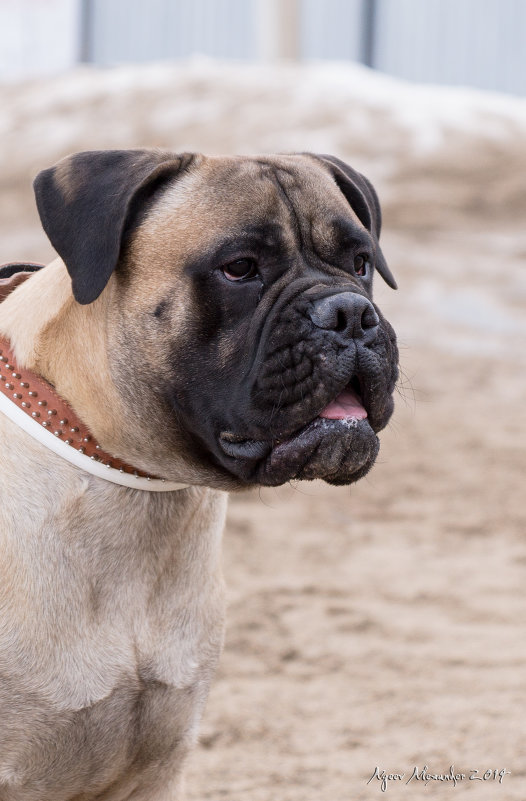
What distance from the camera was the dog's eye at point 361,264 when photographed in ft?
7.92

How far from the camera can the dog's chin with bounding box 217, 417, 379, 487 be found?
2068mm

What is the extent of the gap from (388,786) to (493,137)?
6.64m

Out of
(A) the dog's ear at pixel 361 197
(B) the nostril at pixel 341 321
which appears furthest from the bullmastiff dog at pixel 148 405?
(A) the dog's ear at pixel 361 197

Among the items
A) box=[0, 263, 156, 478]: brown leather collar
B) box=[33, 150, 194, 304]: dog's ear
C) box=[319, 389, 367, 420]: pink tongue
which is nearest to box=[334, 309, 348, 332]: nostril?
box=[319, 389, 367, 420]: pink tongue

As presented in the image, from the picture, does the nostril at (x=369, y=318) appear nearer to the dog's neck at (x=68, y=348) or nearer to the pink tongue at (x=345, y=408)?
the pink tongue at (x=345, y=408)

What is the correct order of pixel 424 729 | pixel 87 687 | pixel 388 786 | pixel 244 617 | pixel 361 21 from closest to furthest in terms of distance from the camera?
1. pixel 87 687
2. pixel 388 786
3. pixel 424 729
4. pixel 244 617
5. pixel 361 21

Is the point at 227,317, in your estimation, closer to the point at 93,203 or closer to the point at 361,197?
the point at 93,203

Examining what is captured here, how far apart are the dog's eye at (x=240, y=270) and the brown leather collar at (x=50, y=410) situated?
0.48m

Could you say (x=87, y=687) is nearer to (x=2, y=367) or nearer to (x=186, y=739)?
(x=186, y=739)

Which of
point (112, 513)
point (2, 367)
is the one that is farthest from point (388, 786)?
point (2, 367)

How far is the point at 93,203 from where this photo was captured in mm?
2143

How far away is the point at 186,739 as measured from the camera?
2.38m

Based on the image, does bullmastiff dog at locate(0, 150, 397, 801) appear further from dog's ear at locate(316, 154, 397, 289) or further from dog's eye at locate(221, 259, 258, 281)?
dog's ear at locate(316, 154, 397, 289)

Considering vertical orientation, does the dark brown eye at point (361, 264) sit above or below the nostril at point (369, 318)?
below
